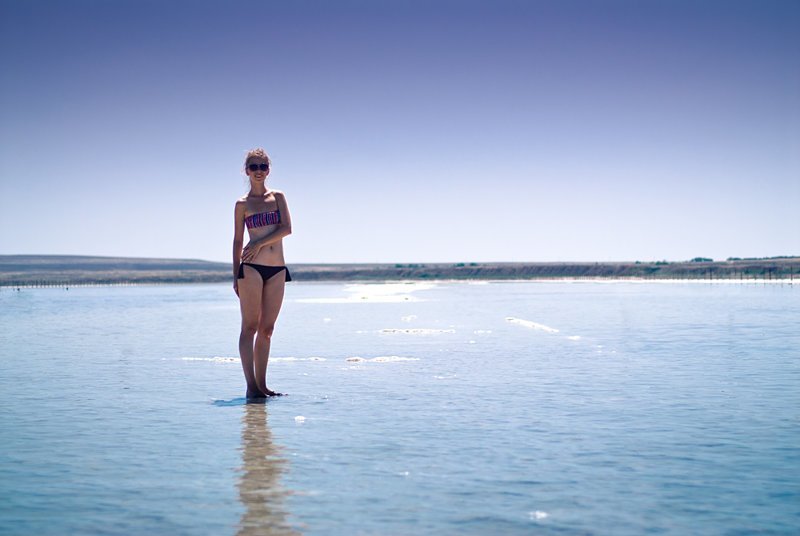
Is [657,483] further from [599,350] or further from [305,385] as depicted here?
[599,350]

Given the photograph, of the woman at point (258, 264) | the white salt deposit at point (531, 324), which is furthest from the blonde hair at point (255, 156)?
the white salt deposit at point (531, 324)

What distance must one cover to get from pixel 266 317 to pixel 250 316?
22cm

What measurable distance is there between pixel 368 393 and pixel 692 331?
46.6ft

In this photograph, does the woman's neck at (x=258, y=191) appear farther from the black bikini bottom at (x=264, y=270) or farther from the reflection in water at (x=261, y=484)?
the reflection in water at (x=261, y=484)

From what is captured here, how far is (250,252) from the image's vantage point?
1069cm

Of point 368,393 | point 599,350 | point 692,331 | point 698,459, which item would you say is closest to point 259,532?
point 698,459

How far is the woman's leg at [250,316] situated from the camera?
1066 cm

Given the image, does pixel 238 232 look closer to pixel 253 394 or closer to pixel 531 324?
pixel 253 394

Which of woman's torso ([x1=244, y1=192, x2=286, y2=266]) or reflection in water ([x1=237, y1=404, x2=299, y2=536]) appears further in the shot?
woman's torso ([x1=244, y1=192, x2=286, y2=266])

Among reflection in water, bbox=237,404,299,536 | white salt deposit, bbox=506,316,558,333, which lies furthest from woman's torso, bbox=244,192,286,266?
white salt deposit, bbox=506,316,558,333

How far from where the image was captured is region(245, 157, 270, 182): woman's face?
10914 mm

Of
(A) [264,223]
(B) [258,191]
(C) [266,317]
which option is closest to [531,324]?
(C) [266,317]

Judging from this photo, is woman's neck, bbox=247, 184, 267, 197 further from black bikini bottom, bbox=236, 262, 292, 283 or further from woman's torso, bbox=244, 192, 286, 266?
black bikini bottom, bbox=236, 262, 292, 283

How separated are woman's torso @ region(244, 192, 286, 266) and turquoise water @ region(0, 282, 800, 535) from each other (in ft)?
5.94
